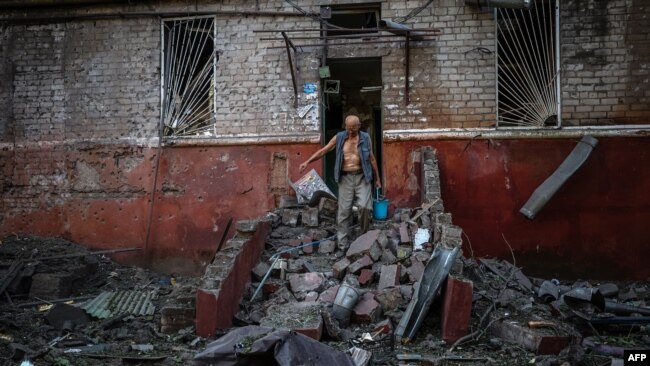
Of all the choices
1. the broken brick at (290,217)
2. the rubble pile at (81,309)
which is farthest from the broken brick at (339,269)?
the rubble pile at (81,309)

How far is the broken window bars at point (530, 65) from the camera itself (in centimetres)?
899

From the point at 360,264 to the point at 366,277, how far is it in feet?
0.68

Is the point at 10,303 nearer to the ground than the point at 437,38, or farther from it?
nearer to the ground

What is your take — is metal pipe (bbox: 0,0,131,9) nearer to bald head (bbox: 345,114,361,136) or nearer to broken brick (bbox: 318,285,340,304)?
bald head (bbox: 345,114,361,136)

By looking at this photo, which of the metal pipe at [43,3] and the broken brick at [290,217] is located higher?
the metal pipe at [43,3]

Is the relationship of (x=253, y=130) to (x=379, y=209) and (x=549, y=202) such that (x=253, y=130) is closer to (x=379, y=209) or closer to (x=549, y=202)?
(x=379, y=209)

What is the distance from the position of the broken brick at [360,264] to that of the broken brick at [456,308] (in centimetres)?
135

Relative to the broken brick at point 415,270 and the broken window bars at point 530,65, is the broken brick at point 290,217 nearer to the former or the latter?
the broken brick at point 415,270

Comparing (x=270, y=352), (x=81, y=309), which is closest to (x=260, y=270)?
(x=81, y=309)

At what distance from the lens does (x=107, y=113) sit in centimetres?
982

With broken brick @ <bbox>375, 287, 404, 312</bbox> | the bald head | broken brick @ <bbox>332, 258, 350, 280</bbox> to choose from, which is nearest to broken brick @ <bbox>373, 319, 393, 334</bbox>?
broken brick @ <bbox>375, 287, 404, 312</bbox>

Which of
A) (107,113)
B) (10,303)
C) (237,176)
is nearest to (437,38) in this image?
(237,176)

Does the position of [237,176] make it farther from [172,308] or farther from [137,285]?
[172,308]

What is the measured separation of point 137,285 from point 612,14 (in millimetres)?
8689
